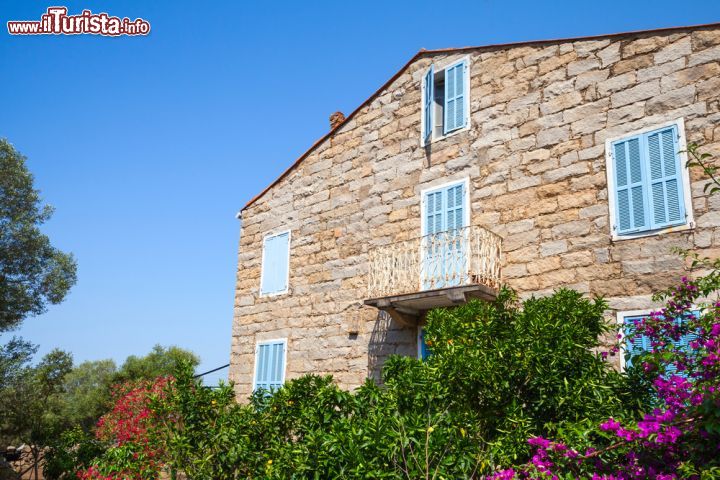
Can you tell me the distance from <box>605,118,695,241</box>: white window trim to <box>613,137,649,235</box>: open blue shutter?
52 mm

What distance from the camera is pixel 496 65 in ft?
31.7

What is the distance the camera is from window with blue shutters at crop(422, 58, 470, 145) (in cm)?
997

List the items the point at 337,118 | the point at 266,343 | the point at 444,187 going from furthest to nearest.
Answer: the point at 337,118 → the point at 266,343 → the point at 444,187

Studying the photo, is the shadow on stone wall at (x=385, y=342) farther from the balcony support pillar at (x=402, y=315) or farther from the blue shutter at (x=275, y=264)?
the blue shutter at (x=275, y=264)

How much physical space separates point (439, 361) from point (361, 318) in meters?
4.49

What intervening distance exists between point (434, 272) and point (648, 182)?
3.21 metres

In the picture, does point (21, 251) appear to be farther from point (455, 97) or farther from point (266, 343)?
point (455, 97)

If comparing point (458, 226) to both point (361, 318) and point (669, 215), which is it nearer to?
point (361, 318)

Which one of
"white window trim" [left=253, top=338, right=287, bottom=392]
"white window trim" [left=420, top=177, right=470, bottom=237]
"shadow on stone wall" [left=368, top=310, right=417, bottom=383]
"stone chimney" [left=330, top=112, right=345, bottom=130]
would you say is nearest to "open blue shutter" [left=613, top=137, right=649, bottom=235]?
"white window trim" [left=420, top=177, right=470, bottom=237]

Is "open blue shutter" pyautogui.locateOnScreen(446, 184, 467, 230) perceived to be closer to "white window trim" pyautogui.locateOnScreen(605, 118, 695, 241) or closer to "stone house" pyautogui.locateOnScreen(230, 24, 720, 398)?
"stone house" pyautogui.locateOnScreen(230, 24, 720, 398)

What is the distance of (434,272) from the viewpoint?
360 inches

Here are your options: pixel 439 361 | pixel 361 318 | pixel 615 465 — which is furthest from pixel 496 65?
pixel 615 465

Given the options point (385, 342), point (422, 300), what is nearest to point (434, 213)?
point (422, 300)

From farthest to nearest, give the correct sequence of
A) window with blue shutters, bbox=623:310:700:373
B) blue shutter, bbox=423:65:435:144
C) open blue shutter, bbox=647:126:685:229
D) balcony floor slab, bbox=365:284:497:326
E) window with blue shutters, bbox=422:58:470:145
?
blue shutter, bbox=423:65:435:144 < window with blue shutters, bbox=422:58:470:145 < balcony floor slab, bbox=365:284:497:326 < open blue shutter, bbox=647:126:685:229 < window with blue shutters, bbox=623:310:700:373
